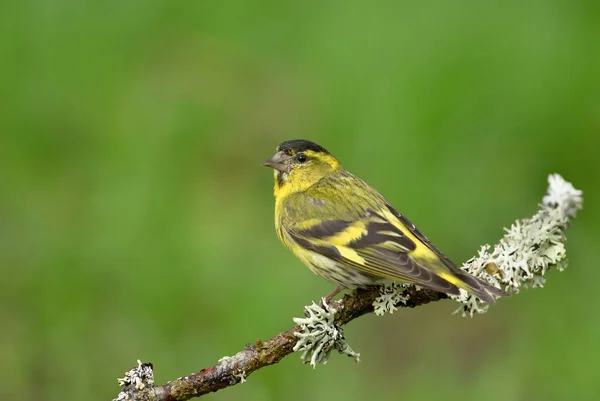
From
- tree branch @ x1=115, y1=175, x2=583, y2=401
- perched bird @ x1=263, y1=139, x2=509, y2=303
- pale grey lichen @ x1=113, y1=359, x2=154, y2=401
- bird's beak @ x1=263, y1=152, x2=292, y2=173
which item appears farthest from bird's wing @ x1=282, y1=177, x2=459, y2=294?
pale grey lichen @ x1=113, y1=359, x2=154, y2=401

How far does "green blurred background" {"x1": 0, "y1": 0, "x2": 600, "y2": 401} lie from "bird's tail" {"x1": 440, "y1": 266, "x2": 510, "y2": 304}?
2.06 metres

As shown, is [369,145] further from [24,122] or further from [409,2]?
[24,122]

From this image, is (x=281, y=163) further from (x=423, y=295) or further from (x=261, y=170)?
(x=261, y=170)

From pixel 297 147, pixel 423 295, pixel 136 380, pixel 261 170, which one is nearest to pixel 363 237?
pixel 423 295

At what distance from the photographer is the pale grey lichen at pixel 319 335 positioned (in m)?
4.59

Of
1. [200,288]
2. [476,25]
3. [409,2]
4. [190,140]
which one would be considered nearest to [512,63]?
[476,25]

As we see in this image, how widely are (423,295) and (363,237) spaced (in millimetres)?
600

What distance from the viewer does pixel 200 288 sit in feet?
25.4

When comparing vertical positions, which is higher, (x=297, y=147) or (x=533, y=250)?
(x=297, y=147)

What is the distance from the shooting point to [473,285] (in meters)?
4.68

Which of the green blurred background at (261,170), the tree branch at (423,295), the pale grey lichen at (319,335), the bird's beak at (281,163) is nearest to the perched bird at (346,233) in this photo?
the bird's beak at (281,163)

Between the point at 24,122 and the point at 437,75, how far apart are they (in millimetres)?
3528

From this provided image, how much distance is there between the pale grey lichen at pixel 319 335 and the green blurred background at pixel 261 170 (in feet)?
6.06

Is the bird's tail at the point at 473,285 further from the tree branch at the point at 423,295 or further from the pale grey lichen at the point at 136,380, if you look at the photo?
the pale grey lichen at the point at 136,380
